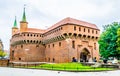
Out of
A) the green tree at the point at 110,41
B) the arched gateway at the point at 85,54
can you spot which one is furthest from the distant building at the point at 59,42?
the green tree at the point at 110,41

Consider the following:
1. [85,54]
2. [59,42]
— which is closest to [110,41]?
[85,54]

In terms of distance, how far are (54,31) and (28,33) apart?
34.2ft

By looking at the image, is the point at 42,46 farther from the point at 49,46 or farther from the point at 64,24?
the point at 64,24

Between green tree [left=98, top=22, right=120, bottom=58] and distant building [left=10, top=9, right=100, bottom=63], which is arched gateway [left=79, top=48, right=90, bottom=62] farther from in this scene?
green tree [left=98, top=22, right=120, bottom=58]

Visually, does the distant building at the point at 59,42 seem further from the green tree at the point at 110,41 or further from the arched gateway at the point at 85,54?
the green tree at the point at 110,41

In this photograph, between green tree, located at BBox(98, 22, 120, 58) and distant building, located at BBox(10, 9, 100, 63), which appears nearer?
green tree, located at BBox(98, 22, 120, 58)

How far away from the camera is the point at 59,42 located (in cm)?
5294

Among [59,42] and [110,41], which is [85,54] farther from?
[110,41]

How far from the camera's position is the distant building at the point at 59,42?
49.9m

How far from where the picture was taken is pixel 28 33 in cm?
6259

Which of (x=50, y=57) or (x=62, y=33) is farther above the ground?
(x=62, y=33)

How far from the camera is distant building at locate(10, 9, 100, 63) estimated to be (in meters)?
49.9

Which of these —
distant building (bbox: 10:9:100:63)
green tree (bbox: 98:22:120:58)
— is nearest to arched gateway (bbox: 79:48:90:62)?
distant building (bbox: 10:9:100:63)

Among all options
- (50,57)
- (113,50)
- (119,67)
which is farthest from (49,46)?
(119,67)
